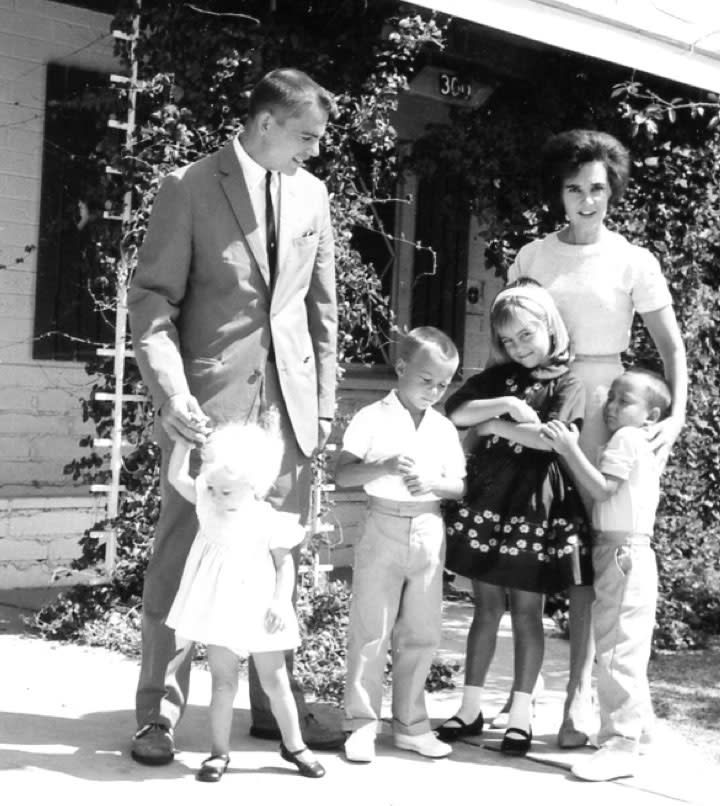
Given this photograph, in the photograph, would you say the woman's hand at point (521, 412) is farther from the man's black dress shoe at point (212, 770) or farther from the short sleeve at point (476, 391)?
the man's black dress shoe at point (212, 770)

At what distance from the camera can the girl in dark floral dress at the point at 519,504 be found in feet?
14.5

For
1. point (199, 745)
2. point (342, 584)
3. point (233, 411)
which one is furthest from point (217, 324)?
point (342, 584)

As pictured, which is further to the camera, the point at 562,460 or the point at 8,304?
the point at 8,304

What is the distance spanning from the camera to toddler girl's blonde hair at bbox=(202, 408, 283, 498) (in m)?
3.89

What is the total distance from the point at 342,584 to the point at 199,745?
2269 mm

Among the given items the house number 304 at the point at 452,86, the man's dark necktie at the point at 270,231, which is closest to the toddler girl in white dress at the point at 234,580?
the man's dark necktie at the point at 270,231

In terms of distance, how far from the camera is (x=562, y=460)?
4500 mm

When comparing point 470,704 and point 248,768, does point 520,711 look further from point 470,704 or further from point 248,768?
point 248,768

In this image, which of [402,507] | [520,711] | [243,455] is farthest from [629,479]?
[243,455]

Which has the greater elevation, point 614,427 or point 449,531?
point 614,427

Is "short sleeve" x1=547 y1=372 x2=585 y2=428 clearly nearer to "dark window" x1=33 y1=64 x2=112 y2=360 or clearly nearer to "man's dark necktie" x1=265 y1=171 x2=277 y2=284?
"man's dark necktie" x1=265 y1=171 x2=277 y2=284

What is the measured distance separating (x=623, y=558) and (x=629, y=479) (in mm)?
249

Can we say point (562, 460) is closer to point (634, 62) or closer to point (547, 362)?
point (547, 362)

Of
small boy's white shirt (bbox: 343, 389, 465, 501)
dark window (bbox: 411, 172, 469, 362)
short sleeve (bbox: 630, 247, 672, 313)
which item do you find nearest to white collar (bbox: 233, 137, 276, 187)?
small boy's white shirt (bbox: 343, 389, 465, 501)
